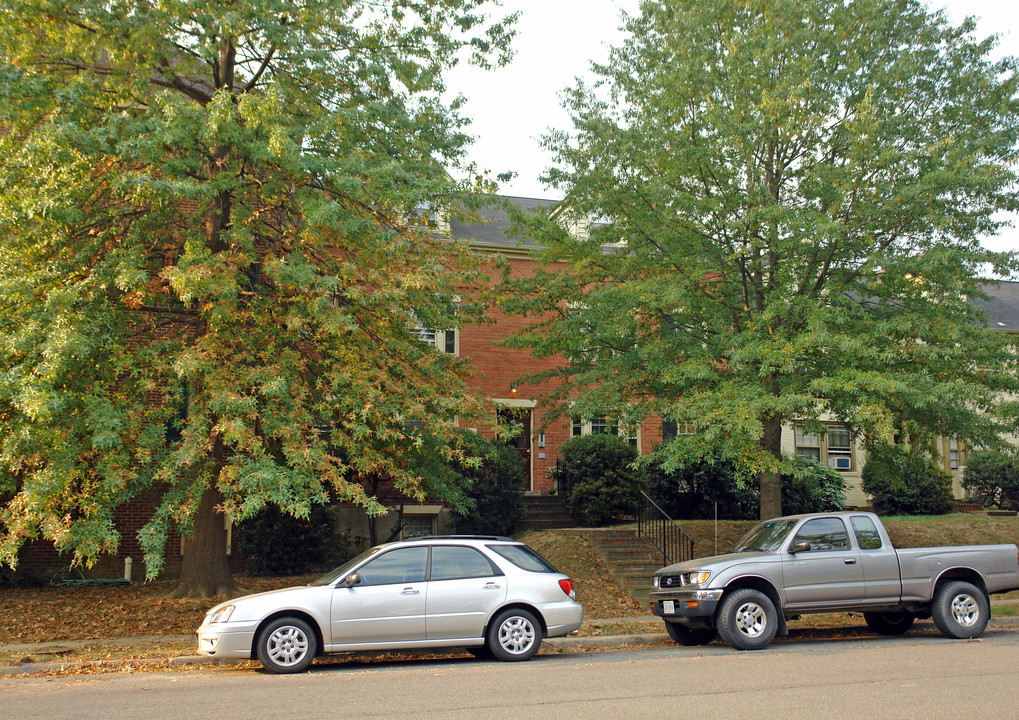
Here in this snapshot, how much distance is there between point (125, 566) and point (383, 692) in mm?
11115

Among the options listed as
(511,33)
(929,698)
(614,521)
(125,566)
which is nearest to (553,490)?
(614,521)

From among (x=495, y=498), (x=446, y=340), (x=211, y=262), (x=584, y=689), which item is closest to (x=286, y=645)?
(x=584, y=689)

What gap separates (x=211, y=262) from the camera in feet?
33.3

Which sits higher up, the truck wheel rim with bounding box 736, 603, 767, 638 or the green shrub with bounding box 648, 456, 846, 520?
the green shrub with bounding box 648, 456, 846, 520

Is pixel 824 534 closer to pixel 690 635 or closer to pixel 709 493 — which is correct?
pixel 690 635

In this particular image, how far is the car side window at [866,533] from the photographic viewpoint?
10.8 metres

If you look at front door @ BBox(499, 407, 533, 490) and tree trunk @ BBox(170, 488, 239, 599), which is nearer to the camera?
tree trunk @ BBox(170, 488, 239, 599)

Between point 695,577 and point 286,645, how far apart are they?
487 cm

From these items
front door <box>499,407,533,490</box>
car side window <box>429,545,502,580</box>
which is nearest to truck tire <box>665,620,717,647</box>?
car side window <box>429,545,502,580</box>

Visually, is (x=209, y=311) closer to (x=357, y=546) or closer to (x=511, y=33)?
(x=511, y=33)

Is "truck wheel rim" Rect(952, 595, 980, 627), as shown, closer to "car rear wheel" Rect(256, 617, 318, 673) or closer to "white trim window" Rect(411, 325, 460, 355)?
"car rear wheel" Rect(256, 617, 318, 673)

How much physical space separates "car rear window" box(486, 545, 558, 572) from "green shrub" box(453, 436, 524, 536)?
7.37 m

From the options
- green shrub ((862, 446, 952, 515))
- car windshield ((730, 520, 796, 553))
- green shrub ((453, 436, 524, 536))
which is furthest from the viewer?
green shrub ((862, 446, 952, 515))

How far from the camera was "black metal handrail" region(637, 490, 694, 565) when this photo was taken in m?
15.7
